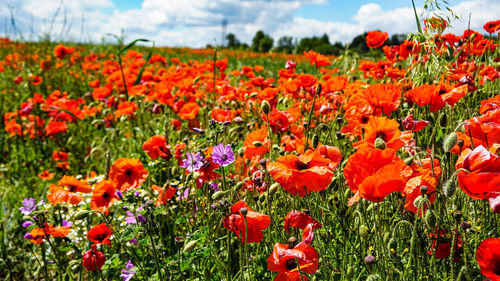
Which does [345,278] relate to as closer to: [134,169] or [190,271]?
[190,271]

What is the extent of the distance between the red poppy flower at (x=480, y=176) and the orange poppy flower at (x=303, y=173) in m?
0.34

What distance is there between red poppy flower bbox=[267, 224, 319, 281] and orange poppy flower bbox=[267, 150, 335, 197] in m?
0.12

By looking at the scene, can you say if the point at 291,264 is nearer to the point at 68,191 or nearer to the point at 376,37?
the point at 68,191

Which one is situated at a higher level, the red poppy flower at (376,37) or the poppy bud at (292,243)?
the red poppy flower at (376,37)

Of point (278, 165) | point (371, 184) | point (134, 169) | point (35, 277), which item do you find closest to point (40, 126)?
point (35, 277)

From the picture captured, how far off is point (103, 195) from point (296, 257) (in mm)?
1034

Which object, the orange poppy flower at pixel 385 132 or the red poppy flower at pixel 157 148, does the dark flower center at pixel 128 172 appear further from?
the orange poppy flower at pixel 385 132

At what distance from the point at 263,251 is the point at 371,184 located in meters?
0.84

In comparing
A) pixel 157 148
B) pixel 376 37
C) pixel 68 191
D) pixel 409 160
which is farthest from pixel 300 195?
pixel 376 37

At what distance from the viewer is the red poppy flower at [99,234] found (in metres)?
1.62

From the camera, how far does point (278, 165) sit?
112 centimetres

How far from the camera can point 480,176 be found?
0.84 m

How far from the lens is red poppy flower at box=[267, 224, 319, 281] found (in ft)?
3.18

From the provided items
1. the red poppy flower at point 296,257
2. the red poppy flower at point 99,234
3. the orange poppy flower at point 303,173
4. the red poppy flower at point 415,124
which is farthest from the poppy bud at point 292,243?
the red poppy flower at point 99,234
